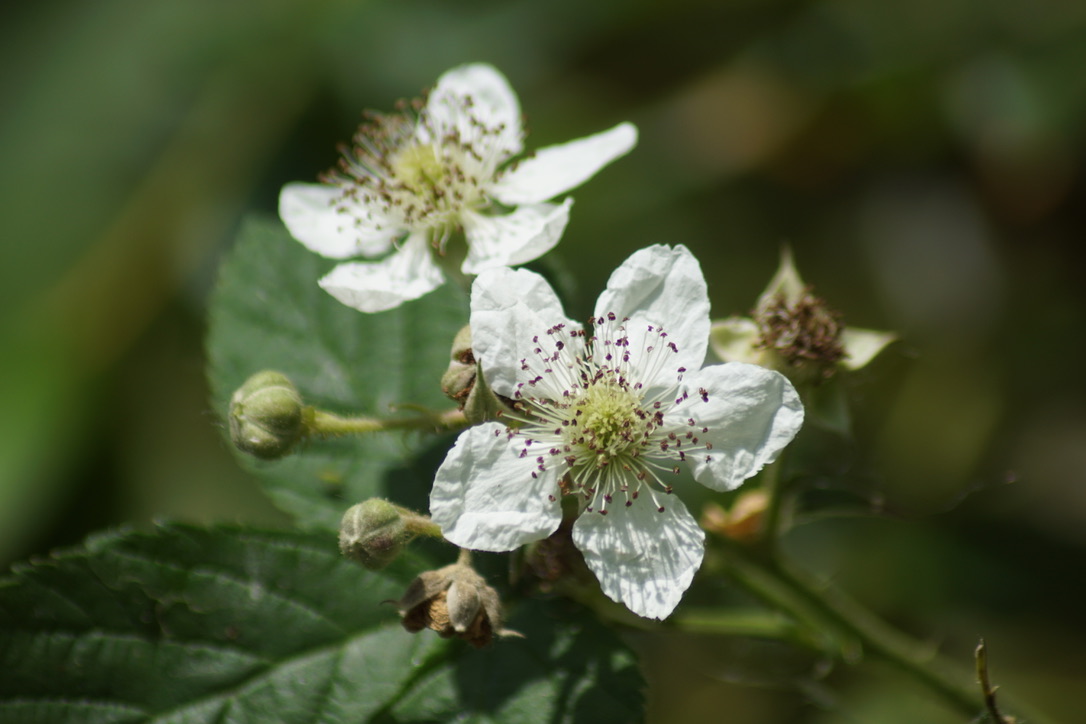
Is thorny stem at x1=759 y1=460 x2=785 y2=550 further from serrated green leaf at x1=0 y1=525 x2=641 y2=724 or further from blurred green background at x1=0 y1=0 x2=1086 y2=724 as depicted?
blurred green background at x1=0 y1=0 x2=1086 y2=724

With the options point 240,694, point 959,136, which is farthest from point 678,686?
point 959,136

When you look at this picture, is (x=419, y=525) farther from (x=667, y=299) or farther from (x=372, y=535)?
(x=667, y=299)

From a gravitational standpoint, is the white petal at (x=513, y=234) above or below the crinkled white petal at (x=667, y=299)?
above

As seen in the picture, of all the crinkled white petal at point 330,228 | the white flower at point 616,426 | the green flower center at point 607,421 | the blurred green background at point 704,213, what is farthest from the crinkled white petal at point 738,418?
the blurred green background at point 704,213

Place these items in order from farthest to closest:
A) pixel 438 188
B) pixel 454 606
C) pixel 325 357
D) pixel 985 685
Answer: pixel 438 188
pixel 325 357
pixel 985 685
pixel 454 606

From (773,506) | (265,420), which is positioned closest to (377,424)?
(265,420)

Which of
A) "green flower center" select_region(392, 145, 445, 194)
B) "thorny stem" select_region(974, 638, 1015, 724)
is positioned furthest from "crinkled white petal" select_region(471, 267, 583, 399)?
"thorny stem" select_region(974, 638, 1015, 724)

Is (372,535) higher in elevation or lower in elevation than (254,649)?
higher

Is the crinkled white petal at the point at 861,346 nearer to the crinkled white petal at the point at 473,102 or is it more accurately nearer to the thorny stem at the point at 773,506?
the thorny stem at the point at 773,506
